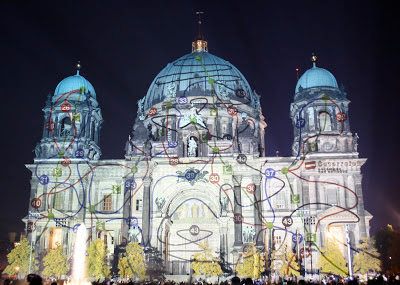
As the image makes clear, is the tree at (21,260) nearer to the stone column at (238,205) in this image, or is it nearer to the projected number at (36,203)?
the projected number at (36,203)

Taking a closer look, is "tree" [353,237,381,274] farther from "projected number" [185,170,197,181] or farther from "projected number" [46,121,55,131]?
"projected number" [46,121,55,131]

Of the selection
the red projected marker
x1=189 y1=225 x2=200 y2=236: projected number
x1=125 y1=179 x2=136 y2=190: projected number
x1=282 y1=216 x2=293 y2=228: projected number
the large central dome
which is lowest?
x1=189 y1=225 x2=200 y2=236: projected number

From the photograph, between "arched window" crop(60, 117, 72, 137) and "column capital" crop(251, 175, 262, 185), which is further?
"arched window" crop(60, 117, 72, 137)

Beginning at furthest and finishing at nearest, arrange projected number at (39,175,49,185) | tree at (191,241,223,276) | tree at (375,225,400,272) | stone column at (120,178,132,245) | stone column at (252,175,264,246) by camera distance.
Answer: projected number at (39,175,49,185) → tree at (375,225,400,272) → stone column at (120,178,132,245) → stone column at (252,175,264,246) → tree at (191,241,223,276)

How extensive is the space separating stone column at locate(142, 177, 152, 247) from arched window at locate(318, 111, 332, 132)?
22.8 m

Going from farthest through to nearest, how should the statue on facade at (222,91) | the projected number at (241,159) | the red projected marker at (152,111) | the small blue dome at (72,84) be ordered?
the red projected marker at (152,111), the statue on facade at (222,91), the small blue dome at (72,84), the projected number at (241,159)

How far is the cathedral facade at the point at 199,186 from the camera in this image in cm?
5866

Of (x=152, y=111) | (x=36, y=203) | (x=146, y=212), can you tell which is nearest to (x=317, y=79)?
(x=152, y=111)

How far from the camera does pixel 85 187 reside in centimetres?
6316

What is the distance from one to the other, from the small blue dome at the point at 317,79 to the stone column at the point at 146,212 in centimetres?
2404

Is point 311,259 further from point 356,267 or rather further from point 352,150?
point 352,150

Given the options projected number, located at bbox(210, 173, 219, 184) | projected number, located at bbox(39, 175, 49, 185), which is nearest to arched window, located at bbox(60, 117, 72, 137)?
projected number, located at bbox(39, 175, 49, 185)

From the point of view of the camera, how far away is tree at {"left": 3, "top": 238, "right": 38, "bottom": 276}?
2282 inches

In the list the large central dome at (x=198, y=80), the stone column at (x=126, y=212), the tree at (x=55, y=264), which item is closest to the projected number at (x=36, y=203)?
the tree at (x=55, y=264)
